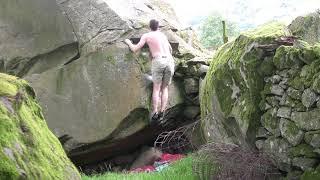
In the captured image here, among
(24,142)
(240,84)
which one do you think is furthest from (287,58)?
(24,142)

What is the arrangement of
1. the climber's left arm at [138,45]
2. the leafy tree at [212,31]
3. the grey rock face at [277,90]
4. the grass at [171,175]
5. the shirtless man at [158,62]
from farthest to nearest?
the leafy tree at [212,31], the climber's left arm at [138,45], the shirtless man at [158,62], the grass at [171,175], the grey rock face at [277,90]

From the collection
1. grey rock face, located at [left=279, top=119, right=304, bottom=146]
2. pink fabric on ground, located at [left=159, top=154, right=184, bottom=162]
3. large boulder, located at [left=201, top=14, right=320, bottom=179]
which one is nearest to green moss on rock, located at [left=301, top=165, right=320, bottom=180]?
large boulder, located at [left=201, top=14, right=320, bottom=179]

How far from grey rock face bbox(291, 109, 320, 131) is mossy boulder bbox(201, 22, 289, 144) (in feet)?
2.95

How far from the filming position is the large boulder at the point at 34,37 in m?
10.9

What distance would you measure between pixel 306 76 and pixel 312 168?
1.07 m

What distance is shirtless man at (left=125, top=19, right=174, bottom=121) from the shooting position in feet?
33.2

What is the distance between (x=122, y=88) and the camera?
10.4 m

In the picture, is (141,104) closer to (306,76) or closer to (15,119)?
(306,76)

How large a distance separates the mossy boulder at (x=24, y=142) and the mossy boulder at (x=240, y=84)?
2.97 meters

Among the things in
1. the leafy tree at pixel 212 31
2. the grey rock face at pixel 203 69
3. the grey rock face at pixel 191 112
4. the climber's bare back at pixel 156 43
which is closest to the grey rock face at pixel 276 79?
the climber's bare back at pixel 156 43

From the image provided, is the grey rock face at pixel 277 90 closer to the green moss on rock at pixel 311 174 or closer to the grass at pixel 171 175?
the green moss on rock at pixel 311 174

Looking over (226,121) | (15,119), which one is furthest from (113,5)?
(15,119)

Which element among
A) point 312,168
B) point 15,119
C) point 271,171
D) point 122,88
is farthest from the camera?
point 122,88

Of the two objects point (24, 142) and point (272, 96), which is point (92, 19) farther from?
point (24, 142)
